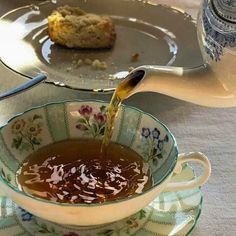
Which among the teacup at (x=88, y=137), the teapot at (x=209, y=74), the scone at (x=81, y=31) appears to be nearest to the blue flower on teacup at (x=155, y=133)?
the teacup at (x=88, y=137)

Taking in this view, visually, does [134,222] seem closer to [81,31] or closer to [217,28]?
[217,28]

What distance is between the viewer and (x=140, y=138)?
2.48ft

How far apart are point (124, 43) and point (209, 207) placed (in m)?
0.48

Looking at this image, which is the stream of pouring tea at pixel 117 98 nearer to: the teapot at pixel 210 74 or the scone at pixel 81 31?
the teapot at pixel 210 74

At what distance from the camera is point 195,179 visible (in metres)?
0.69

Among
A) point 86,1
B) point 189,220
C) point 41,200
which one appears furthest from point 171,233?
point 86,1

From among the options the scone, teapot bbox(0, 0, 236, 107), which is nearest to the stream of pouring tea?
teapot bbox(0, 0, 236, 107)

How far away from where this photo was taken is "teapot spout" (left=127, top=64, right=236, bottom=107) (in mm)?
620

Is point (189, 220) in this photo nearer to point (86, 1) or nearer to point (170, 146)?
point (170, 146)

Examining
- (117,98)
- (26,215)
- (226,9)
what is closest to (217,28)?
(226,9)

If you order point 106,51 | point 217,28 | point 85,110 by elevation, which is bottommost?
point 106,51

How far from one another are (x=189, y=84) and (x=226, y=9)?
0.08 m

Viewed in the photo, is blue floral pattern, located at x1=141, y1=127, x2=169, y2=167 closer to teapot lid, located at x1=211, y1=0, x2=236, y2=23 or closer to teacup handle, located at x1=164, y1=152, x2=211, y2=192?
teacup handle, located at x1=164, y1=152, x2=211, y2=192

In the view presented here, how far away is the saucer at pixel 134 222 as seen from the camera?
0.64m
